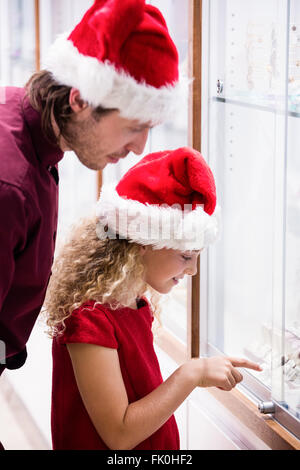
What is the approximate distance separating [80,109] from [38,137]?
109 mm

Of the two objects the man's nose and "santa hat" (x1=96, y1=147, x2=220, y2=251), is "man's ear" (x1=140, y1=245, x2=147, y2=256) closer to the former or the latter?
"santa hat" (x1=96, y1=147, x2=220, y2=251)

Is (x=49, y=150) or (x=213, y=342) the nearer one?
(x=49, y=150)

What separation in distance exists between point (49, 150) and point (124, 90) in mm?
190

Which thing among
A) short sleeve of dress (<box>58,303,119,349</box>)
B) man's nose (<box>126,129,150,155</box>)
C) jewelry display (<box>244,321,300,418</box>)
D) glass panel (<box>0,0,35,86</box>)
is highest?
glass panel (<box>0,0,35,86</box>)

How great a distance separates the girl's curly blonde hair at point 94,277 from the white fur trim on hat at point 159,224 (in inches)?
1.9

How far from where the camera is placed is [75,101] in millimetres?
1218

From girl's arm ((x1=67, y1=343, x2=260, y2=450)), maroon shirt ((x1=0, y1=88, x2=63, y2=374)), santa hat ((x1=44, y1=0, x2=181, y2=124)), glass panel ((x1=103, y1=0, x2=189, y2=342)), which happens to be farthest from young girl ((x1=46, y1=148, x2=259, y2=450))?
glass panel ((x1=103, y1=0, x2=189, y2=342))

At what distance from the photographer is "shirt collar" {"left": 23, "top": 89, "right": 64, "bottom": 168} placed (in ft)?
4.15

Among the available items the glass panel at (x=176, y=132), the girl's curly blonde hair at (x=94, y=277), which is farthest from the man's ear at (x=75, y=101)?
the glass panel at (x=176, y=132)

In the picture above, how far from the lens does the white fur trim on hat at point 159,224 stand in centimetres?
142

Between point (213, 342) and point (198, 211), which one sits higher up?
point (198, 211)

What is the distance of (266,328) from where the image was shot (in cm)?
187

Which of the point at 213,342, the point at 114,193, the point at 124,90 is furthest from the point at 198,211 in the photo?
the point at 213,342
